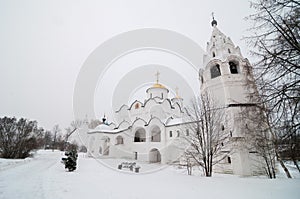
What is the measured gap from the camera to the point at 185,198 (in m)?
5.39

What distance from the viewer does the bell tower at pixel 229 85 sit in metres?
12.9

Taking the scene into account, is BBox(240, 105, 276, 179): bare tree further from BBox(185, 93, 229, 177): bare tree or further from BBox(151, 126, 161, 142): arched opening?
BBox(151, 126, 161, 142): arched opening

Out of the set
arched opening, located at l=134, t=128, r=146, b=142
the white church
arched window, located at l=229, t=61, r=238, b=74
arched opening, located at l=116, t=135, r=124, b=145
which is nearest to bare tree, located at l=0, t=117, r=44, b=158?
the white church

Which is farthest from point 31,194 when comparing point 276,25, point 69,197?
point 276,25

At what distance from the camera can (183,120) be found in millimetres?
21000

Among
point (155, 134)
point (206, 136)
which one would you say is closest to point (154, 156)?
point (155, 134)

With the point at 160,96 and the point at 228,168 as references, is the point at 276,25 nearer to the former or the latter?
the point at 228,168

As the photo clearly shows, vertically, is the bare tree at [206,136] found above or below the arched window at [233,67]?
below

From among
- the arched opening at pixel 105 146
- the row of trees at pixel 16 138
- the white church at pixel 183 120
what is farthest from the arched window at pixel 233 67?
the arched opening at pixel 105 146

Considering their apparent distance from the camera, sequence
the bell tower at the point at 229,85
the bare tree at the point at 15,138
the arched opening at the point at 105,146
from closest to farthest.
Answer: the bell tower at the point at 229,85 → the bare tree at the point at 15,138 → the arched opening at the point at 105,146

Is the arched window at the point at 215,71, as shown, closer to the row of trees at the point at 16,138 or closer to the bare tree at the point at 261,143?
the bare tree at the point at 261,143

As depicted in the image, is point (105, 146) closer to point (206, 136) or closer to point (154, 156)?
point (154, 156)

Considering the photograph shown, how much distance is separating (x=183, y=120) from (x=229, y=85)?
7.89 metres

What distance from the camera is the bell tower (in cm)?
1291
